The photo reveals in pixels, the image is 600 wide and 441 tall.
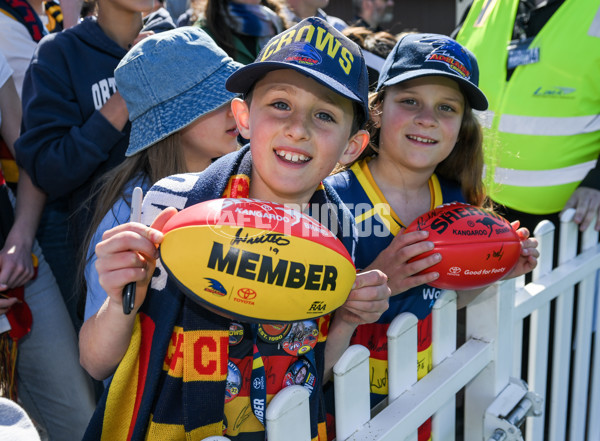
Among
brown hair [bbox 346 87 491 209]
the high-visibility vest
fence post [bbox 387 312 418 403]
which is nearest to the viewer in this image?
fence post [bbox 387 312 418 403]

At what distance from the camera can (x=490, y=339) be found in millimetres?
2127

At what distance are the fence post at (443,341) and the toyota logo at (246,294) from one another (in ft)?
2.88

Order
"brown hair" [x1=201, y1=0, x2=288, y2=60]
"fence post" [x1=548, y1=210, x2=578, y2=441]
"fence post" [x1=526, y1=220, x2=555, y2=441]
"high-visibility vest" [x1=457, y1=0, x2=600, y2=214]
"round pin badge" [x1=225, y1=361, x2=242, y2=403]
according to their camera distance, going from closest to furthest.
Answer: "round pin badge" [x1=225, y1=361, x2=242, y2=403]
"fence post" [x1=526, y1=220, x2=555, y2=441]
"fence post" [x1=548, y1=210, x2=578, y2=441]
"high-visibility vest" [x1=457, y1=0, x2=600, y2=214]
"brown hair" [x1=201, y1=0, x2=288, y2=60]

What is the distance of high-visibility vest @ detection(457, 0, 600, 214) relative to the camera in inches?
110

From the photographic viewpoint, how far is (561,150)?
2.86 metres

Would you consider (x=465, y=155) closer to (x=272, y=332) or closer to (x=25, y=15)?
(x=272, y=332)

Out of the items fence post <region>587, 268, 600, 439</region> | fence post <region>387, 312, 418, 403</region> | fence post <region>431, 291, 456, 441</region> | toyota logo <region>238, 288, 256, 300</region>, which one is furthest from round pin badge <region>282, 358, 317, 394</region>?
fence post <region>587, 268, 600, 439</region>

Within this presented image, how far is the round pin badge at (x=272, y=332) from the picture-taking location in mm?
1542

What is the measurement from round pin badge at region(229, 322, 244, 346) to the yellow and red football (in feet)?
0.76

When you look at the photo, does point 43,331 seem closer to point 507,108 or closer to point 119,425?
point 119,425

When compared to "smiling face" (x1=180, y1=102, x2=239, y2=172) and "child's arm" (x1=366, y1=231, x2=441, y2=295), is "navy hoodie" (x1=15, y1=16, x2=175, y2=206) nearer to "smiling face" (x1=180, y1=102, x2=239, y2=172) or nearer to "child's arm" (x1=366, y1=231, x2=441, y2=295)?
"smiling face" (x1=180, y1=102, x2=239, y2=172)

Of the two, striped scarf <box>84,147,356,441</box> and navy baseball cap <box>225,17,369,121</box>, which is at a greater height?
navy baseball cap <box>225,17,369,121</box>

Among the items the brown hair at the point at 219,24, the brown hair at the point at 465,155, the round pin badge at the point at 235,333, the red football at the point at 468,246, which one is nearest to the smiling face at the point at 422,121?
the brown hair at the point at 465,155

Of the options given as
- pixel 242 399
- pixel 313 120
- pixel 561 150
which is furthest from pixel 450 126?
pixel 242 399
